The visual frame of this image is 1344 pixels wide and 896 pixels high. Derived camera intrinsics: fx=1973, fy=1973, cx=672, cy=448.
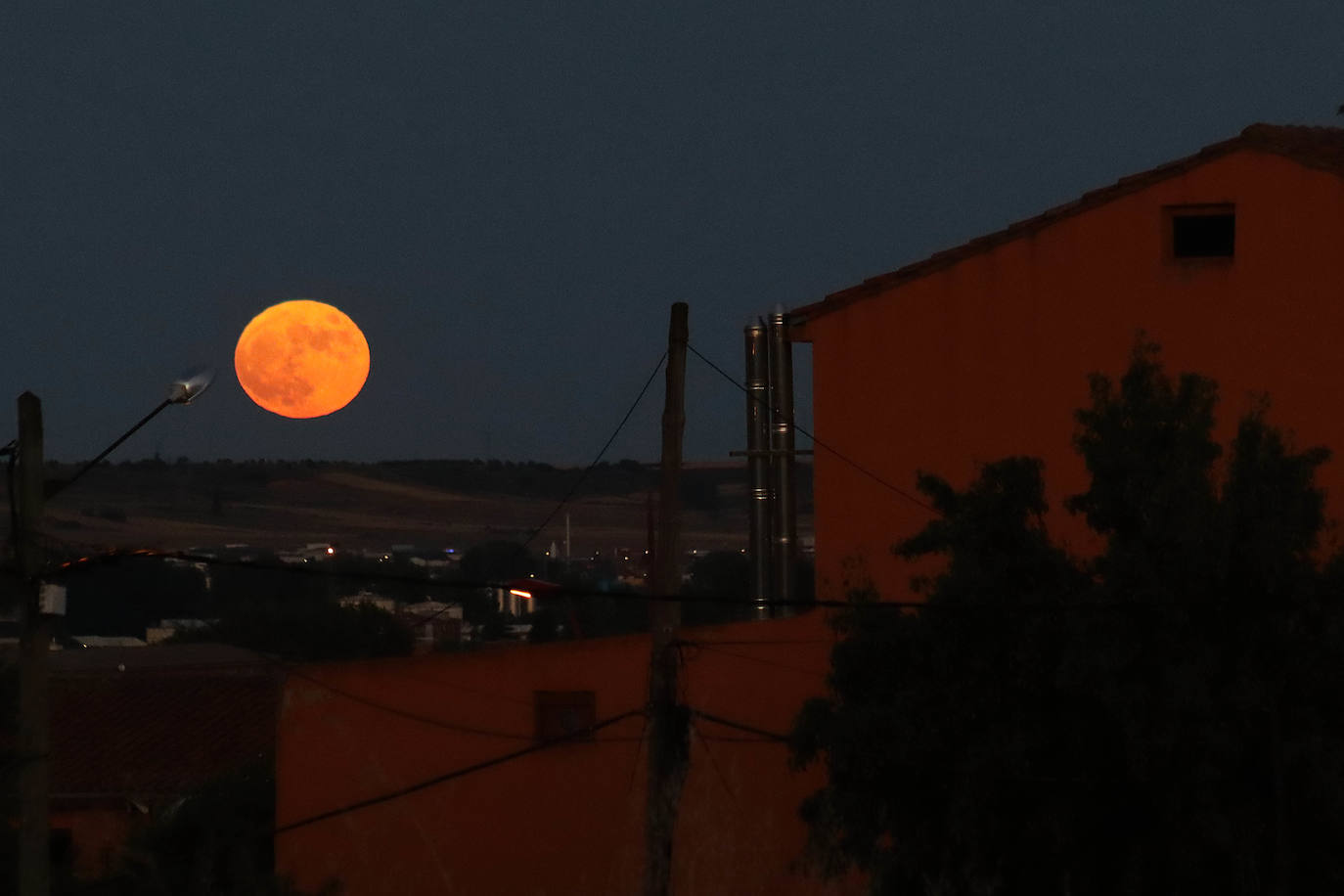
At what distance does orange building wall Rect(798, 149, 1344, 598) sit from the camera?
22.3m

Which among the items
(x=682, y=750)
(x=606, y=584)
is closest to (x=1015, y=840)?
(x=682, y=750)

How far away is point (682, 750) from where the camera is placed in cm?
1708

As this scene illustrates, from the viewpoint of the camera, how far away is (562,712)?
22.8 m

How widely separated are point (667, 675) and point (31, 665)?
206 inches

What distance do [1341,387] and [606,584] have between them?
49.5m

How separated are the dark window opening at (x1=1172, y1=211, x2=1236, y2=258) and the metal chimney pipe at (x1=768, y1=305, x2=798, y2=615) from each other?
17.2 ft

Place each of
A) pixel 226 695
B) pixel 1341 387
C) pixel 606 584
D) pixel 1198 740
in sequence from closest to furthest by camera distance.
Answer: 1. pixel 1198 740
2. pixel 1341 387
3. pixel 226 695
4. pixel 606 584

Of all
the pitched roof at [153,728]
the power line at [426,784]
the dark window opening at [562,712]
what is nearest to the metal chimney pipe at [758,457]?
the dark window opening at [562,712]

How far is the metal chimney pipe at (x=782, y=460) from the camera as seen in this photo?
26.2 meters

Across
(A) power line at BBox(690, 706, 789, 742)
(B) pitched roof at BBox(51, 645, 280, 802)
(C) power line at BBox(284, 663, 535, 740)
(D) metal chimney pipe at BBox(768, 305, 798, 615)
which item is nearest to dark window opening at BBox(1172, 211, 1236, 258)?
(D) metal chimney pipe at BBox(768, 305, 798, 615)

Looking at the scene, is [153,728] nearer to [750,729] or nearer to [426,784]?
[426,784]

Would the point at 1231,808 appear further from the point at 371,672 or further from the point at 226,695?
the point at 226,695

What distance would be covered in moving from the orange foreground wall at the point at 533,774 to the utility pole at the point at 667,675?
5.15m

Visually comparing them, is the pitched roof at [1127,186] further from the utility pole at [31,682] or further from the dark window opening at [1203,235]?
the utility pole at [31,682]
